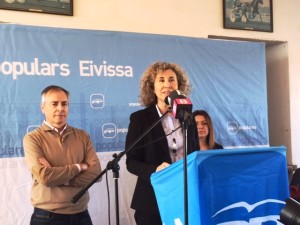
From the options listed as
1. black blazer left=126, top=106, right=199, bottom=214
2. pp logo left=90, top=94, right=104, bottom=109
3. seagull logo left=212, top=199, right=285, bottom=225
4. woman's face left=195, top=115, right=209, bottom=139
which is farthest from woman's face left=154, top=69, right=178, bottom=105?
pp logo left=90, top=94, right=104, bottom=109

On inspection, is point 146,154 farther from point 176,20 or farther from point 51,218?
point 176,20

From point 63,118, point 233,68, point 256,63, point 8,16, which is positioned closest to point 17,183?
point 63,118

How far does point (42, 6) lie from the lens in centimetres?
314

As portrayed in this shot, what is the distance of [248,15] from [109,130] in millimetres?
2180

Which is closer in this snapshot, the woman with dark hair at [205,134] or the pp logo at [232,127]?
the woman with dark hair at [205,134]

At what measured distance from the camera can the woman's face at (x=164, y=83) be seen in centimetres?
198

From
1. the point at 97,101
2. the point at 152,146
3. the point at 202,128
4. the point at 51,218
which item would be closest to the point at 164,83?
the point at 152,146

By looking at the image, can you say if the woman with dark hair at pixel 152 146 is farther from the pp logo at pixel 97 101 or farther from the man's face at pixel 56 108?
the pp logo at pixel 97 101

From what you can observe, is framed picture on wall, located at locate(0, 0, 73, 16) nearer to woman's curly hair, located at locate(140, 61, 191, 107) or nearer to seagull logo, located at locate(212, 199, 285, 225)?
woman's curly hair, located at locate(140, 61, 191, 107)

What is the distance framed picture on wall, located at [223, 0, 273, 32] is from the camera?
403cm

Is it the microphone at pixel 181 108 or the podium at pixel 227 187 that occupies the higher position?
the microphone at pixel 181 108

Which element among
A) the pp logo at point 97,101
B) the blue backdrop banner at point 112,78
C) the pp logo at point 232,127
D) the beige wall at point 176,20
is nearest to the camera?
the blue backdrop banner at point 112,78

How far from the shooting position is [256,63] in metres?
3.90

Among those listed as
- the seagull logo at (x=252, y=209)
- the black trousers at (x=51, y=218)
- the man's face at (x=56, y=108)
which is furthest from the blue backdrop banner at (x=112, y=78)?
the seagull logo at (x=252, y=209)
